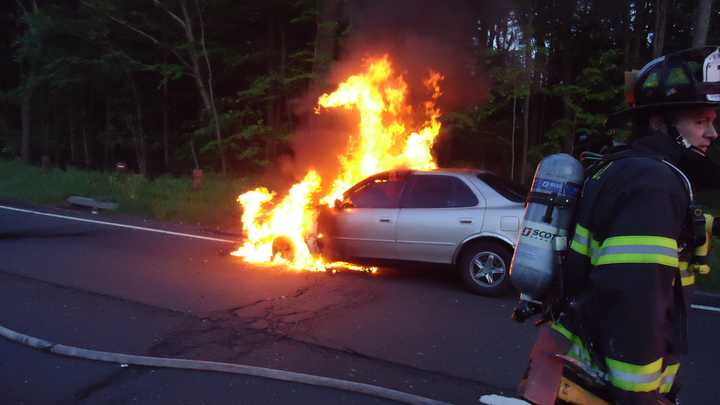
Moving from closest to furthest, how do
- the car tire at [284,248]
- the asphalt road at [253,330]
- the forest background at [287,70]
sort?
the asphalt road at [253,330]
the car tire at [284,248]
the forest background at [287,70]

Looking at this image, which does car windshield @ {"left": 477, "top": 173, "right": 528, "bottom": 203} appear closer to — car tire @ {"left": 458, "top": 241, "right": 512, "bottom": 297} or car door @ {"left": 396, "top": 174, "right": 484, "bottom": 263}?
car door @ {"left": 396, "top": 174, "right": 484, "bottom": 263}

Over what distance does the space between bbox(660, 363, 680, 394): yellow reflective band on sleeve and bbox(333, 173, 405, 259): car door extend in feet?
16.3

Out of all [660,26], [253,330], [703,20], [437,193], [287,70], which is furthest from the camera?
[287,70]

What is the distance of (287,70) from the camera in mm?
17312

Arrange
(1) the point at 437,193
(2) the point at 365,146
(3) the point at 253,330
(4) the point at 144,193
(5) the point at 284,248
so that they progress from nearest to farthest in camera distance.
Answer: (3) the point at 253,330 → (1) the point at 437,193 → (5) the point at 284,248 → (2) the point at 365,146 → (4) the point at 144,193

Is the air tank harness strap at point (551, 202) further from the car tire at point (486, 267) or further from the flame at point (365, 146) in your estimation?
the flame at point (365, 146)

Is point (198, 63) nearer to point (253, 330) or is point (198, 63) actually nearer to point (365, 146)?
point (365, 146)

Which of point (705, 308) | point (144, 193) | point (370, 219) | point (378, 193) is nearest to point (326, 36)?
point (378, 193)

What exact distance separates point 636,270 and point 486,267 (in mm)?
4830

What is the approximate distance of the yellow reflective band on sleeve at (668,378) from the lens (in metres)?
1.72

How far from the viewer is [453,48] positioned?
9.38 m

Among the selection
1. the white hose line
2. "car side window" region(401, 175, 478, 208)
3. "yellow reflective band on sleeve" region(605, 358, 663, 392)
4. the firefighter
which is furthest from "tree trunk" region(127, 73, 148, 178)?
"yellow reflective band on sleeve" region(605, 358, 663, 392)

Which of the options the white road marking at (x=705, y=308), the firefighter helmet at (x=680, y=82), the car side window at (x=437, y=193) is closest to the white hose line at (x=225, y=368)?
the firefighter helmet at (x=680, y=82)

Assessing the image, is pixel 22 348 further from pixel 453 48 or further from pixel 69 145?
pixel 69 145
